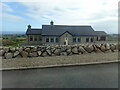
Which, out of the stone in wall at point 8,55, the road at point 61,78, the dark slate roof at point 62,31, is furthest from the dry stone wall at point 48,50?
the dark slate roof at point 62,31

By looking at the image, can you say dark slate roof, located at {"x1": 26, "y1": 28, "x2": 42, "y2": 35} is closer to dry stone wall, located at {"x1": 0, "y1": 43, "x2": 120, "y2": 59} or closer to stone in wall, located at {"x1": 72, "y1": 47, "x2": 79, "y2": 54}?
dry stone wall, located at {"x1": 0, "y1": 43, "x2": 120, "y2": 59}

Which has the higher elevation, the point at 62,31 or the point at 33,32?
the point at 62,31

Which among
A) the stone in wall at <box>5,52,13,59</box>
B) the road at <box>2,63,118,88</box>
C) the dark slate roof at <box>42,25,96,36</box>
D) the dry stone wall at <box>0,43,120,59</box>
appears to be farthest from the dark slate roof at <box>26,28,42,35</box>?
the road at <box>2,63,118,88</box>

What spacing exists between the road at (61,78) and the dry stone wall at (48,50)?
1.83 meters

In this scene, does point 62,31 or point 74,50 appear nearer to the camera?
point 74,50

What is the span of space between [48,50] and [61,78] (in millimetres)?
2787

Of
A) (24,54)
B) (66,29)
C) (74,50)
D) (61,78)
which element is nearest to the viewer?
(61,78)

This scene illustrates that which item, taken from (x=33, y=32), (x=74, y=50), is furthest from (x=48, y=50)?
(x=33, y=32)

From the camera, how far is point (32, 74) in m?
3.48

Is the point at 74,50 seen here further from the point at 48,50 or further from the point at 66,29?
the point at 66,29

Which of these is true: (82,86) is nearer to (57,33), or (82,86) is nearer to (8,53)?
(8,53)

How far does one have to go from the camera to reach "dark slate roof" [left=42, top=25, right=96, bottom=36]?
18344 millimetres

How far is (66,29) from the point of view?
19.8 m

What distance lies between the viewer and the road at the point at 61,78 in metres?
2.89
